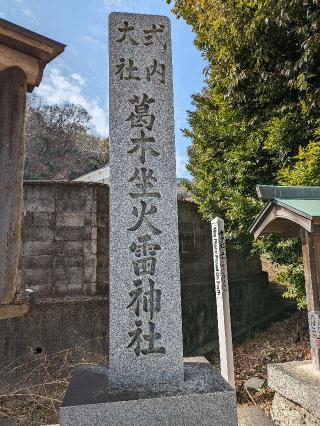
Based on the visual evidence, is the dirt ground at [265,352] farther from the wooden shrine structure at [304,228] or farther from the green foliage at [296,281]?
the wooden shrine structure at [304,228]

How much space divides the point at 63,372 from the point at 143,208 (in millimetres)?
5580

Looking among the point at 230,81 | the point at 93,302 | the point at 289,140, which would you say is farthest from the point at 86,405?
the point at 230,81

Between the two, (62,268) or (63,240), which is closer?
(62,268)

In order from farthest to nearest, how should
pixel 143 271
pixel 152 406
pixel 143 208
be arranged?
1. pixel 143 208
2. pixel 143 271
3. pixel 152 406

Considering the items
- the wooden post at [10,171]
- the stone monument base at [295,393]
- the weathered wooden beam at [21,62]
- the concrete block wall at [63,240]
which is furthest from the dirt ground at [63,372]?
the weathered wooden beam at [21,62]

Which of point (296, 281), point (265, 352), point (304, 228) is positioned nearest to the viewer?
point (304, 228)

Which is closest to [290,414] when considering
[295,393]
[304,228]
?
[295,393]

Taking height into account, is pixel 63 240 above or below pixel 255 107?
below

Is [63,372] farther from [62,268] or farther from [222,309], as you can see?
[222,309]

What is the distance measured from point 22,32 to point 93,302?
555cm

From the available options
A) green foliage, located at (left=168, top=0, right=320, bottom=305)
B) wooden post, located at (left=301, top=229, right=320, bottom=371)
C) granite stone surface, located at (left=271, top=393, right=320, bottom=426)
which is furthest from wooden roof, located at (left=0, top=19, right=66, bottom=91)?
granite stone surface, located at (left=271, top=393, right=320, bottom=426)

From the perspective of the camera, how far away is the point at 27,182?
7.65m

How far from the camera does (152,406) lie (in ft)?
8.41

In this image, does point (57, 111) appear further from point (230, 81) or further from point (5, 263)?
point (5, 263)
